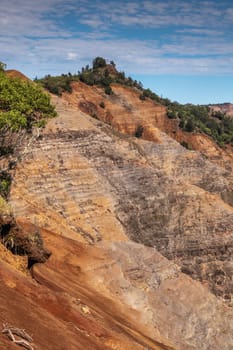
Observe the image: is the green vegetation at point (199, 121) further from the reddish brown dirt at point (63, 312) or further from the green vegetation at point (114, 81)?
the reddish brown dirt at point (63, 312)

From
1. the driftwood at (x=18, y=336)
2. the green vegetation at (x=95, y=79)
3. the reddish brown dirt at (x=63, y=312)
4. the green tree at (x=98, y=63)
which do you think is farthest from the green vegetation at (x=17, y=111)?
the green tree at (x=98, y=63)

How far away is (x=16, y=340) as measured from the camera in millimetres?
11867

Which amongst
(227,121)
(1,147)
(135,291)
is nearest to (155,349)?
(135,291)

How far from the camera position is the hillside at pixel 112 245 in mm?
17344

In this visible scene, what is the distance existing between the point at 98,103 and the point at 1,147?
55101 mm

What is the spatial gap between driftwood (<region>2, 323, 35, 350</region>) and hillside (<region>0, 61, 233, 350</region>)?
0.55ft

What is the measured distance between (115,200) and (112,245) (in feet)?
26.8

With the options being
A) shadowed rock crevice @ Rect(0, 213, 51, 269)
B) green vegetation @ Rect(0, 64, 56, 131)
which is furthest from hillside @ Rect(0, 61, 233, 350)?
green vegetation @ Rect(0, 64, 56, 131)

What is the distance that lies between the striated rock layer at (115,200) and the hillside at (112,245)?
0.10 metres

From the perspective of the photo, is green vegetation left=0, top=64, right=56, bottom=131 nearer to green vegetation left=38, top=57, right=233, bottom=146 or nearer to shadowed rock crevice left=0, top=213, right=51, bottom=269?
shadowed rock crevice left=0, top=213, right=51, bottom=269

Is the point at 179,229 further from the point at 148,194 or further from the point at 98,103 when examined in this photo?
the point at 98,103

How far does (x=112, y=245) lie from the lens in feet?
110

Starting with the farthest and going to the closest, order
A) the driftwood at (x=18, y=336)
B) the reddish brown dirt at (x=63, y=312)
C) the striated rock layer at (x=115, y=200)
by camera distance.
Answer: the striated rock layer at (x=115, y=200), the reddish brown dirt at (x=63, y=312), the driftwood at (x=18, y=336)

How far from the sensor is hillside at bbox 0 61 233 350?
683 inches
